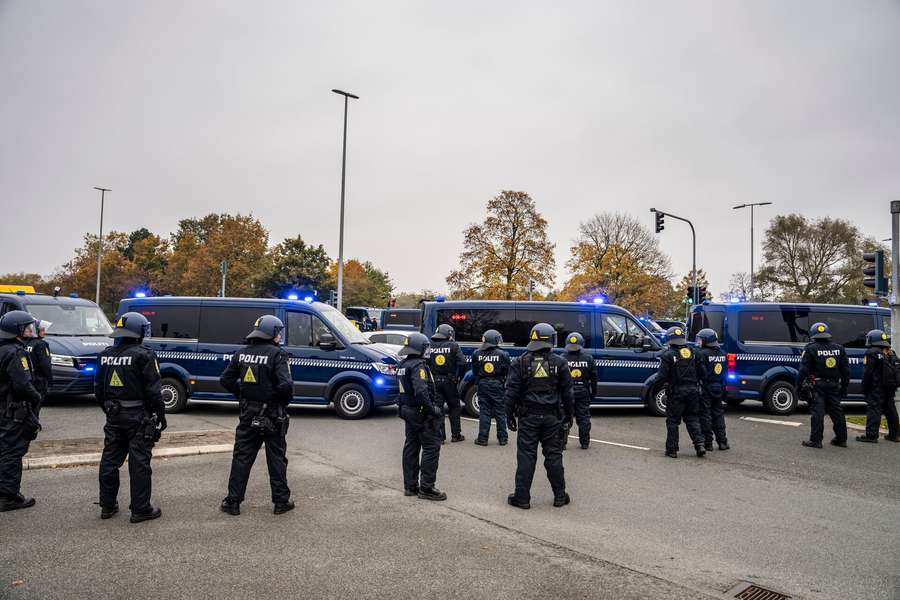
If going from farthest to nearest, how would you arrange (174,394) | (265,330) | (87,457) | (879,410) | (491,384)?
(174,394)
(879,410)
(491,384)
(87,457)
(265,330)

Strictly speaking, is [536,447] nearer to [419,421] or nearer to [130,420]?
[419,421]

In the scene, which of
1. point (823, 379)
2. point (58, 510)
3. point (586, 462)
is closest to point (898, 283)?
point (823, 379)

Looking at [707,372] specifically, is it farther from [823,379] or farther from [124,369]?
[124,369]

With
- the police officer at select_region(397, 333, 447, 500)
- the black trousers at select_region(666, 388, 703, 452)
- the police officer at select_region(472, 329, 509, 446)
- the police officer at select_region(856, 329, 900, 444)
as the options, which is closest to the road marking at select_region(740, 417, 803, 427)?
the police officer at select_region(856, 329, 900, 444)

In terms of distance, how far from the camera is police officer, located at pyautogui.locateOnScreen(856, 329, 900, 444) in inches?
390

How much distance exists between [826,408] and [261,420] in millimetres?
8482

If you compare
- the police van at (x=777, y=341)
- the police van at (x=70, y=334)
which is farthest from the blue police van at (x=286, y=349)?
the police van at (x=777, y=341)

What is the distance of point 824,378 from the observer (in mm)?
9422

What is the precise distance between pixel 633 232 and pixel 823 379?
43.4 meters

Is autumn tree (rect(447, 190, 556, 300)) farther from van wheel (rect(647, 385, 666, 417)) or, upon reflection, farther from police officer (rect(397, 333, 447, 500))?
police officer (rect(397, 333, 447, 500))

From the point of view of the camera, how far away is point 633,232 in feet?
168

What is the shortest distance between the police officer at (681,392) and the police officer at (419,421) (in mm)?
3957

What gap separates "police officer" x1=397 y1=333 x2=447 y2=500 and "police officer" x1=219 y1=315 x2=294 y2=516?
4.12ft

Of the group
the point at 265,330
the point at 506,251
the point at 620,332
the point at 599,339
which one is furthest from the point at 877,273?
the point at 506,251
